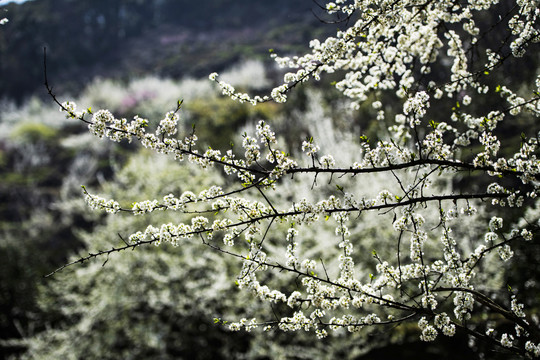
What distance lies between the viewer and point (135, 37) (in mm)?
28703

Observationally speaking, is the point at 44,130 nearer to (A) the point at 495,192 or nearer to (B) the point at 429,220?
(B) the point at 429,220

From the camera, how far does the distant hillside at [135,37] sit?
22750 millimetres

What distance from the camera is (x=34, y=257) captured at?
901 centimetres

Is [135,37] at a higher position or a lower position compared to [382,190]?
higher

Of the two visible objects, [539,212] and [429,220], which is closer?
[539,212]

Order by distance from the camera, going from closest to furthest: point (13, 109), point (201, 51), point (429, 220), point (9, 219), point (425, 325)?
point (425, 325) < point (429, 220) < point (9, 219) < point (13, 109) < point (201, 51)

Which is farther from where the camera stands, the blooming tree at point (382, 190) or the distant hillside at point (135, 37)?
the distant hillside at point (135, 37)

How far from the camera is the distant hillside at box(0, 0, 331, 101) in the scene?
22.8m

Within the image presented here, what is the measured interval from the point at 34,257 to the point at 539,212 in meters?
10.1

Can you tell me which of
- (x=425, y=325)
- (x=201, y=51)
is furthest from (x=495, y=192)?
(x=201, y=51)

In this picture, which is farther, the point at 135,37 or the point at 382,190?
the point at 135,37

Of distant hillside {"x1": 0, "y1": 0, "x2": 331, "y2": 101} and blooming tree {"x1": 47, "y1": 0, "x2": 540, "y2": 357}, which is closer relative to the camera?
blooming tree {"x1": 47, "y1": 0, "x2": 540, "y2": 357}

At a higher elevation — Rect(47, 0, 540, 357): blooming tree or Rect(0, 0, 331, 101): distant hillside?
Rect(0, 0, 331, 101): distant hillside

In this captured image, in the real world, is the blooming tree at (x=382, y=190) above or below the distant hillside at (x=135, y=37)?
below
